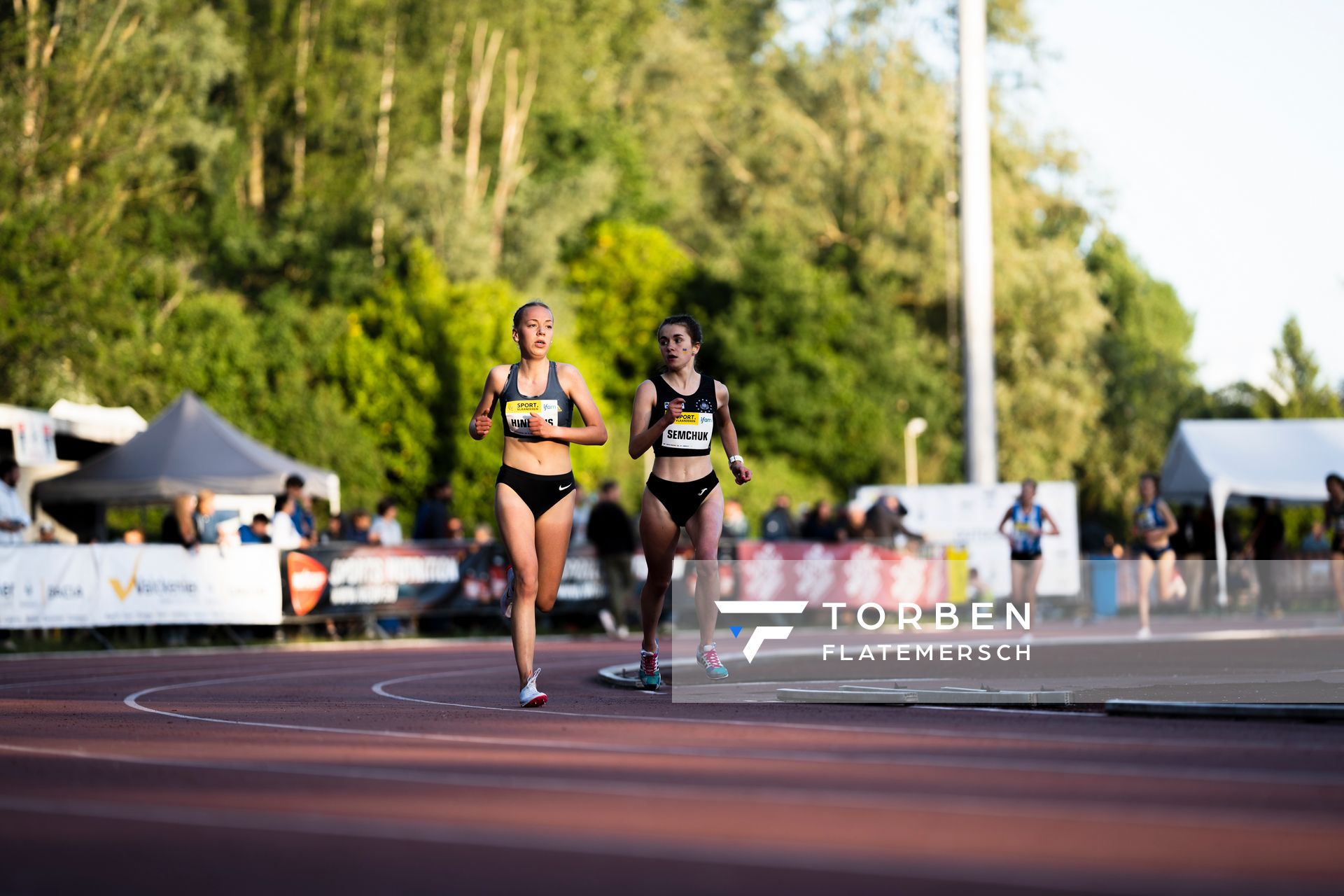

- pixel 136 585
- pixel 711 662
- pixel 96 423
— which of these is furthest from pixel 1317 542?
pixel 711 662

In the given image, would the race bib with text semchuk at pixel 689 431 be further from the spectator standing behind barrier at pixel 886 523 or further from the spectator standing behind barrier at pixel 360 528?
the spectator standing behind barrier at pixel 886 523

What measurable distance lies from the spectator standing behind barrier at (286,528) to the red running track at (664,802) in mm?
13290

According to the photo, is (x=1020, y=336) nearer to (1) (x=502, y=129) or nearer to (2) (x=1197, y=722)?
(1) (x=502, y=129)

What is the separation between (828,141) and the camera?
63094 mm

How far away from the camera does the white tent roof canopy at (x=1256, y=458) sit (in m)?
34.3

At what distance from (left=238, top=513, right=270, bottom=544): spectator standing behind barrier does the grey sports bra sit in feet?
44.3

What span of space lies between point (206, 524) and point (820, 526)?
1020 cm

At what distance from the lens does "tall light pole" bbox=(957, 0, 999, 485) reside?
112 feet

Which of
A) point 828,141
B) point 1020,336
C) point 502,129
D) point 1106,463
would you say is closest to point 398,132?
point 502,129

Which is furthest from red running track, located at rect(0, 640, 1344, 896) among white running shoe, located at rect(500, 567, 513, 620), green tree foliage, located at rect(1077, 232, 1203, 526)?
green tree foliage, located at rect(1077, 232, 1203, 526)

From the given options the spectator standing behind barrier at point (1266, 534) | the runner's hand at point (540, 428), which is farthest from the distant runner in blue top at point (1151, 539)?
the runner's hand at point (540, 428)

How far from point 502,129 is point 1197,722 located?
181 ft

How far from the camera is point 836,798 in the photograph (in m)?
6.41

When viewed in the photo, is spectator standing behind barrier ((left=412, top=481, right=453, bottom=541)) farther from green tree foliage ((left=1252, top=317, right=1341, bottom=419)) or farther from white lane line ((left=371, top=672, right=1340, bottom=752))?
green tree foliage ((left=1252, top=317, right=1341, bottom=419))
